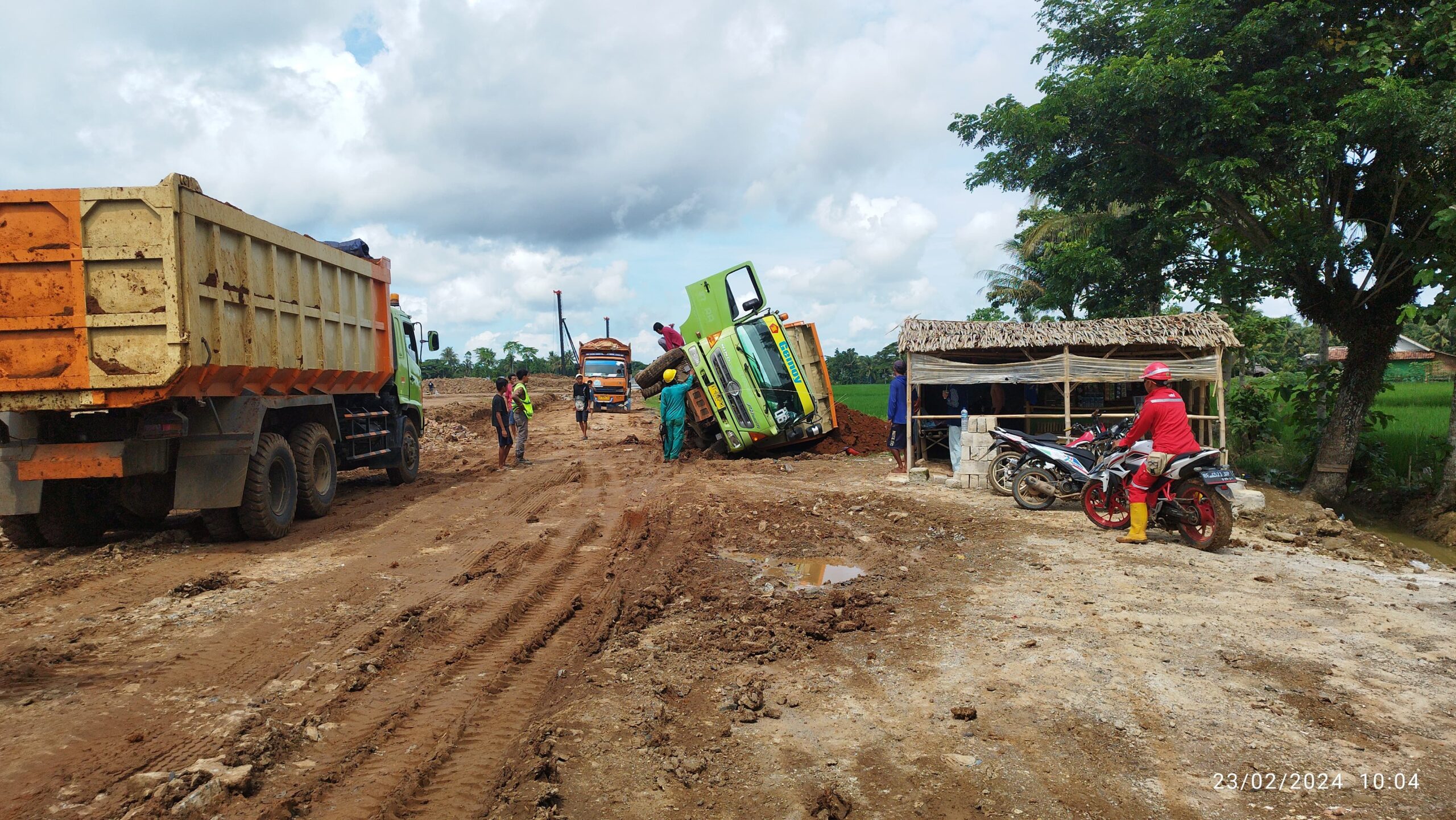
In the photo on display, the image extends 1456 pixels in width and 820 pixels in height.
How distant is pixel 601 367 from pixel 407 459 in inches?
881

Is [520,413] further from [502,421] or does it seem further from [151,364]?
[151,364]

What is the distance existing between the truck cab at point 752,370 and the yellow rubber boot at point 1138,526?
24.5 feet

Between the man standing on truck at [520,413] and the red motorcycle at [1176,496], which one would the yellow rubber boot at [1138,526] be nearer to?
the red motorcycle at [1176,496]

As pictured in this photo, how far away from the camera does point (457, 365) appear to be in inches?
2726

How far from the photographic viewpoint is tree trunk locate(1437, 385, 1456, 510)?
1139 cm

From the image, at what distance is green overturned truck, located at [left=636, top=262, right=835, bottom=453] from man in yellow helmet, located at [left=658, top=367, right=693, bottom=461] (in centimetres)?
15

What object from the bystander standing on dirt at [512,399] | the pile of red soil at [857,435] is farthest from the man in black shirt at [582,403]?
the pile of red soil at [857,435]

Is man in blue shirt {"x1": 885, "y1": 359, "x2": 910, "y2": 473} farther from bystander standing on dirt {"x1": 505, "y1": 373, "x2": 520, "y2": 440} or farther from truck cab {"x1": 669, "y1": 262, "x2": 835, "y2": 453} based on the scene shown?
bystander standing on dirt {"x1": 505, "y1": 373, "x2": 520, "y2": 440}

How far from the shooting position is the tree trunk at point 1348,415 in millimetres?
12391

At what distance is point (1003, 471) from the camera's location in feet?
36.1

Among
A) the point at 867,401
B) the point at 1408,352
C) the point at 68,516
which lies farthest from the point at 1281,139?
the point at 1408,352

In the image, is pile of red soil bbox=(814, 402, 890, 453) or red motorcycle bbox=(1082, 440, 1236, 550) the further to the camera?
pile of red soil bbox=(814, 402, 890, 453)

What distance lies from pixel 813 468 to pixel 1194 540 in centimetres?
709

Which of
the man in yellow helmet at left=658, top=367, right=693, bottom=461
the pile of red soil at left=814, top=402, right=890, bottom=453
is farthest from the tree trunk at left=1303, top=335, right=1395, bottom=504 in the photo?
the man in yellow helmet at left=658, top=367, right=693, bottom=461
